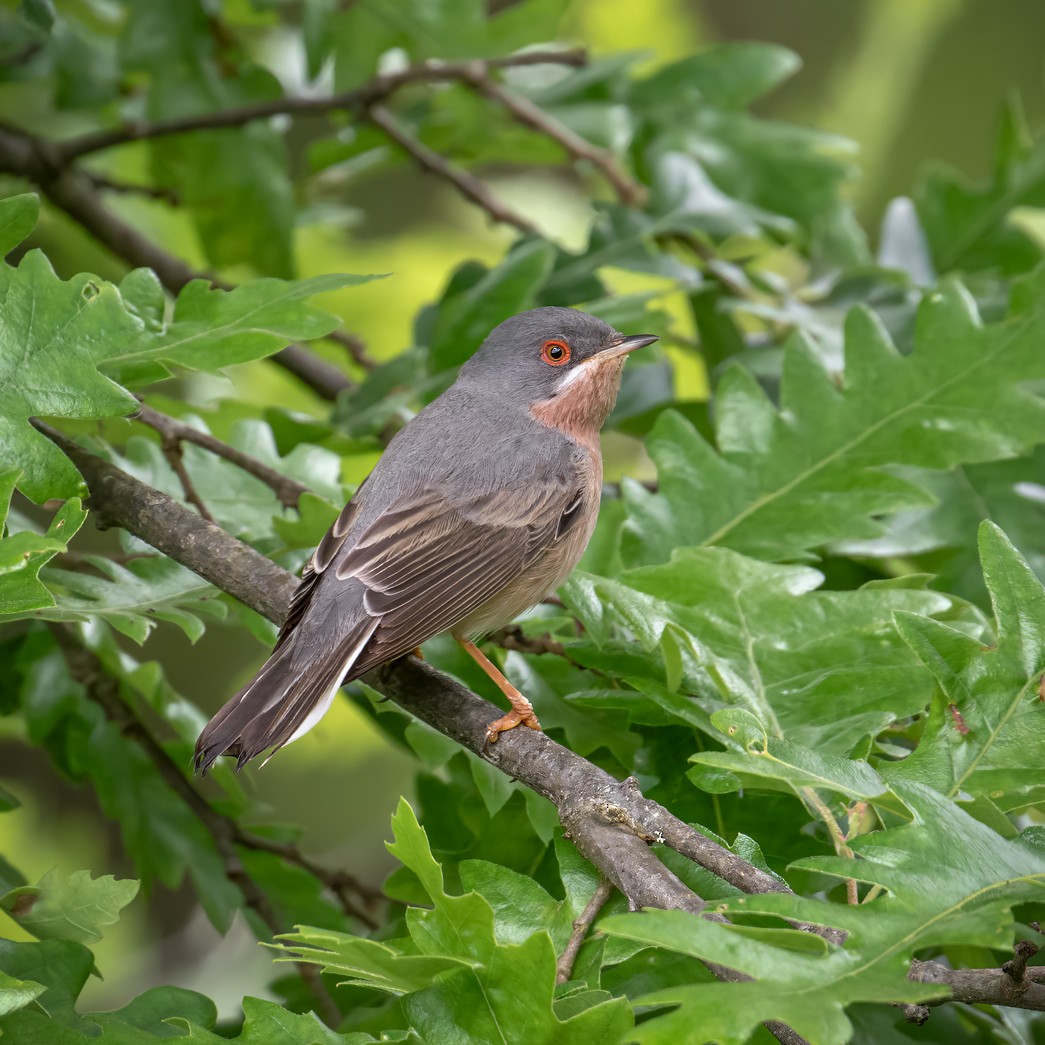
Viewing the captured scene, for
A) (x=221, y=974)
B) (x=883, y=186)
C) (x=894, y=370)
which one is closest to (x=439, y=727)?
(x=894, y=370)

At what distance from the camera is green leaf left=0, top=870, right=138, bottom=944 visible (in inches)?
87.3

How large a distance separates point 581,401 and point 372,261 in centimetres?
166

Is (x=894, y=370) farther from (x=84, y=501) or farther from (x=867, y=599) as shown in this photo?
(x=84, y=501)

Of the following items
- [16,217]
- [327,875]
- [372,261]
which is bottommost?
[327,875]

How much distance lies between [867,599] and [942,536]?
42.8 inches

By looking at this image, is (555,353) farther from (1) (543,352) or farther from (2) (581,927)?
(2) (581,927)

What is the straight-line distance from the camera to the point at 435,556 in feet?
10.1

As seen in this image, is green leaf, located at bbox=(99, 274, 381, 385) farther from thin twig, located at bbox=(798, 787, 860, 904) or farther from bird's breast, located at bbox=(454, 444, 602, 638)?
thin twig, located at bbox=(798, 787, 860, 904)

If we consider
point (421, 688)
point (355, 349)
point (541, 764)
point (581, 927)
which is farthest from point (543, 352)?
point (581, 927)

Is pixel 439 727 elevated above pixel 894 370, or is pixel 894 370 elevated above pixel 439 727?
pixel 894 370

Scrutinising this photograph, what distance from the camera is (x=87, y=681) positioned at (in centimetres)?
324

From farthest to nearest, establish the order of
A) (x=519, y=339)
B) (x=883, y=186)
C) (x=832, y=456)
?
(x=883, y=186) < (x=519, y=339) < (x=832, y=456)

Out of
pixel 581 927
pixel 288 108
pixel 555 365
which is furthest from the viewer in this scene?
pixel 288 108

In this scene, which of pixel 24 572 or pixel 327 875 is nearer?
pixel 24 572
